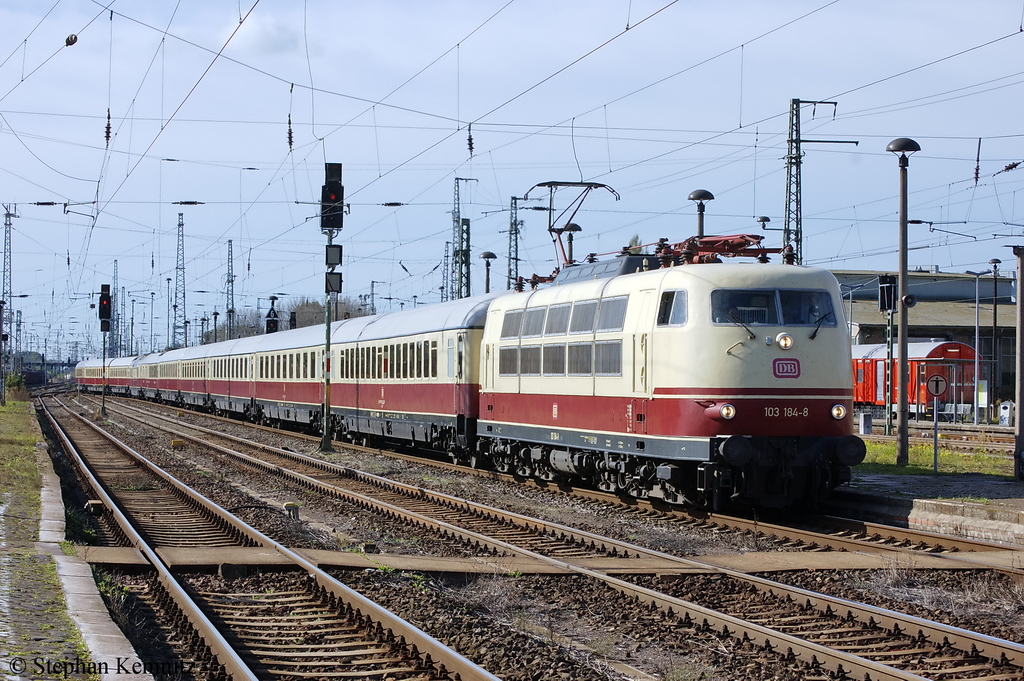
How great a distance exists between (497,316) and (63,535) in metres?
9.81

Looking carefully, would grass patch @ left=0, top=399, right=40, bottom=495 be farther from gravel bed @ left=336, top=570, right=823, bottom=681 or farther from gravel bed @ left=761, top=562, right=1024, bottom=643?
gravel bed @ left=761, top=562, right=1024, bottom=643

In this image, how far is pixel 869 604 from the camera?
367 inches

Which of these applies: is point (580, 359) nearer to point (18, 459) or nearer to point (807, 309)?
point (807, 309)

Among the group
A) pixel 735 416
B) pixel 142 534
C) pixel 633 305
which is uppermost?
pixel 633 305

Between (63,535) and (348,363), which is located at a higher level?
(348,363)

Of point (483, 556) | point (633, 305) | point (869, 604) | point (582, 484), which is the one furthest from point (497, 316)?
point (869, 604)

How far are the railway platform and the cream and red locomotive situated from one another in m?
0.88

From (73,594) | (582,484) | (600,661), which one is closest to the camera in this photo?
(600,661)

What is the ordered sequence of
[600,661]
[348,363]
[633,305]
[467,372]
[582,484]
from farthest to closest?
[348,363], [467,372], [582,484], [633,305], [600,661]

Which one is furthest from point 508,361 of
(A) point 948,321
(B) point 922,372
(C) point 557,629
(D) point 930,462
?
(A) point 948,321

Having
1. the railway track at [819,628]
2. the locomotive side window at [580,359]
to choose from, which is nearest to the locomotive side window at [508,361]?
the locomotive side window at [580,359]

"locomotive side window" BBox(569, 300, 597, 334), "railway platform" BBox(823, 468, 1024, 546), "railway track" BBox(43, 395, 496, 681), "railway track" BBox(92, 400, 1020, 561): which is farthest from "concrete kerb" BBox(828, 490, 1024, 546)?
"railway track" BBox(43, 395, 496, 681)

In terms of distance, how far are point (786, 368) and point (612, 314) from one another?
284cm

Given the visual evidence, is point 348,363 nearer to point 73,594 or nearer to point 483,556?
point 483,556
